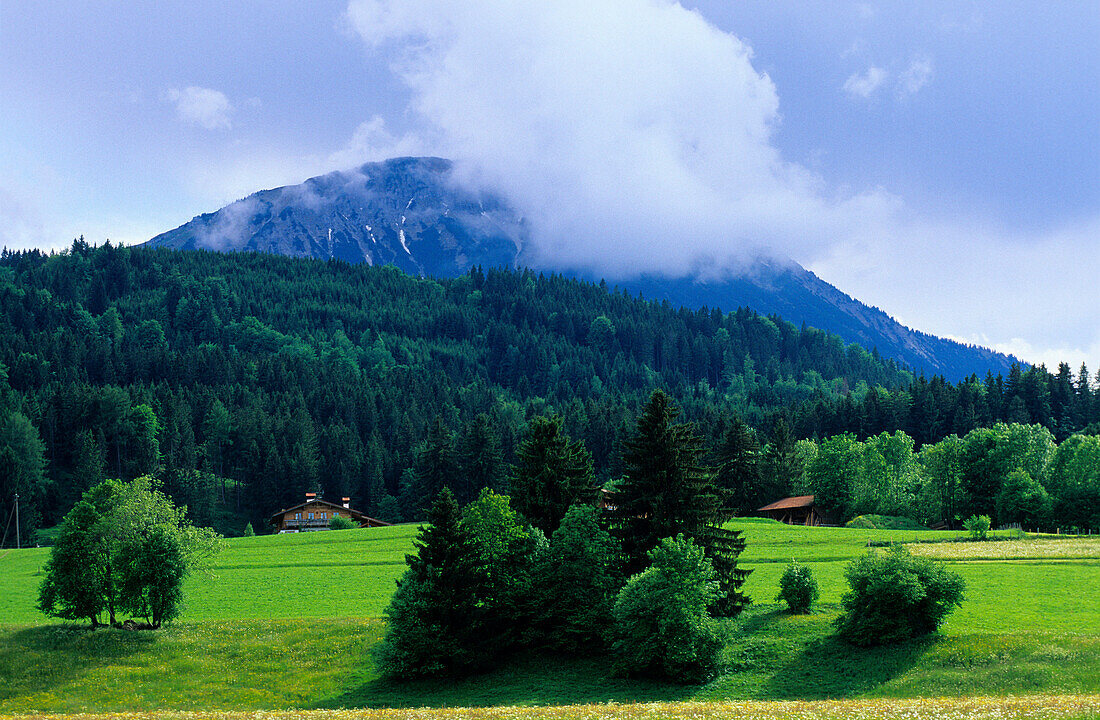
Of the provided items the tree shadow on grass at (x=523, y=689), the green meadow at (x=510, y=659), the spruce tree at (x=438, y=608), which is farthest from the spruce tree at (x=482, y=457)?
the tree shadow on grass at (x=523, y=689)

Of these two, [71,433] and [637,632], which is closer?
[637,632]

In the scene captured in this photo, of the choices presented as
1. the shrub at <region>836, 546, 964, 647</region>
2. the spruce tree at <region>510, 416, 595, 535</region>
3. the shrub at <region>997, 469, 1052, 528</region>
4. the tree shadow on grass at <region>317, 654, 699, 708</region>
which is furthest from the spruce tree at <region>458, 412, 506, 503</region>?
the shrub at <region>836, 546, 964, 647</region>

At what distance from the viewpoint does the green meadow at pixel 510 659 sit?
42.7m

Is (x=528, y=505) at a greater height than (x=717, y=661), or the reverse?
(x=528, y=505)

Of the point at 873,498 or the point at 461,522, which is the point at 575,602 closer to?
the point at 461,522

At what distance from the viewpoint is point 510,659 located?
52531 mm

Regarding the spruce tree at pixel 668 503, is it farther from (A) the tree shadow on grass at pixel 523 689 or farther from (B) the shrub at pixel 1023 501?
(B) the shrub at pixel 1023 501

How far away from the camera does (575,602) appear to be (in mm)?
52219

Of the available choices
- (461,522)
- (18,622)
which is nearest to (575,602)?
(461,522)

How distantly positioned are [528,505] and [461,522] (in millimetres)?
7478

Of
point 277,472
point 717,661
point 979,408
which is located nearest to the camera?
point 717,661

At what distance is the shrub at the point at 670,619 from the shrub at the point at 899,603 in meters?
8.07

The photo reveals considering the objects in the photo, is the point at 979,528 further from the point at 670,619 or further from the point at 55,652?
the point at 55,652

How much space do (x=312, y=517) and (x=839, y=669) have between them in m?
113
